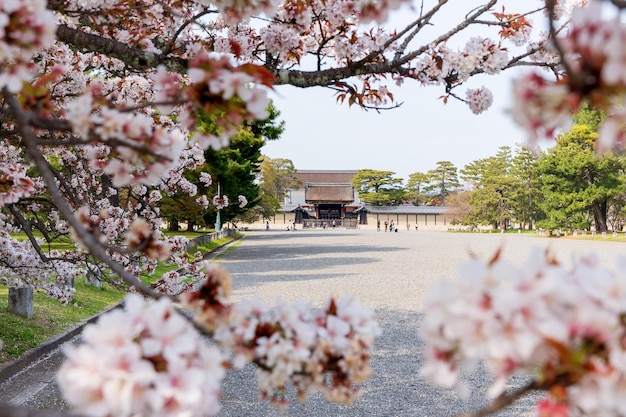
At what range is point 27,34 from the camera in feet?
4.22

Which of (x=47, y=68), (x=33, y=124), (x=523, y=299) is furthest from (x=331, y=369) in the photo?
(x=47, y=68)

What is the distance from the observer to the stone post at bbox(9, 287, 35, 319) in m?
6.89

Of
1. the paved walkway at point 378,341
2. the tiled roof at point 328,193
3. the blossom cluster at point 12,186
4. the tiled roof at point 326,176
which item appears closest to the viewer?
the blossom cluster at point 12,186

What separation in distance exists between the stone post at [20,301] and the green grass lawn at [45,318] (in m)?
0.08

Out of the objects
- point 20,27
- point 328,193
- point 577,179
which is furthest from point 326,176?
Answer: point 20,27

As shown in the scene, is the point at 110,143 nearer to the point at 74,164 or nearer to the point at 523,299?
the point at 523,299

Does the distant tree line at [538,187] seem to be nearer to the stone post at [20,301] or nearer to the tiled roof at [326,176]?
the tiled roof at [326,176]

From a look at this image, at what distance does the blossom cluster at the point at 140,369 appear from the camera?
903 millimetres

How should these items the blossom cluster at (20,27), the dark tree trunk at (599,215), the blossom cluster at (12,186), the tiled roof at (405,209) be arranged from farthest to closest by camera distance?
1. the tiled roof at (405,209)
2. the dark tree trunk at (599,215)
3. the blossom cluster at (12,186)
4. the blossom cluster at (20,27)

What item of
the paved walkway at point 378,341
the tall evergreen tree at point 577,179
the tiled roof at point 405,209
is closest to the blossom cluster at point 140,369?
the paved walkway at point 378,341

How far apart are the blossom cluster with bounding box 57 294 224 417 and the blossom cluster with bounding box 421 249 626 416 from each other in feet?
1.52

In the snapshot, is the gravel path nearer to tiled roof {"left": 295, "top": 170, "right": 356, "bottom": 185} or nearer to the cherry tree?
the cherry tree

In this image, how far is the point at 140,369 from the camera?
923 millimetres

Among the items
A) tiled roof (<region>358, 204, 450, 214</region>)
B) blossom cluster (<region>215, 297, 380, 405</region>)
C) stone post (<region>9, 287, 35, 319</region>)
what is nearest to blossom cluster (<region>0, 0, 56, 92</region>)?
blossom cluster (<region>215, 297, 380, 405</region>)
